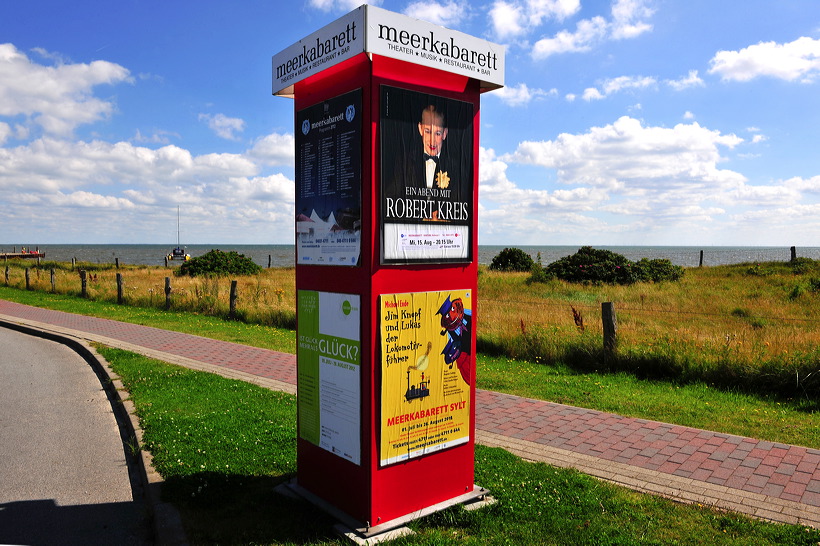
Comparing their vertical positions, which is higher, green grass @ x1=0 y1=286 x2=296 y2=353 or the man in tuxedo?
the man in tuxedo

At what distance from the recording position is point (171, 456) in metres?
5.55

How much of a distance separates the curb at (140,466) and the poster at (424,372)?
1.62 meters

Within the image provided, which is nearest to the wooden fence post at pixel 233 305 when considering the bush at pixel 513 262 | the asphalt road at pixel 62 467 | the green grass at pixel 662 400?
the green grass at pixel 662 400

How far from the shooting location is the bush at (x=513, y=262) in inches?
1383

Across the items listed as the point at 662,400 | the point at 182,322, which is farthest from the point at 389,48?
the point at 182,322

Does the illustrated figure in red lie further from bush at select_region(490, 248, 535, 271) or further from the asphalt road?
bush at select_region(490, 248, 535, 271)

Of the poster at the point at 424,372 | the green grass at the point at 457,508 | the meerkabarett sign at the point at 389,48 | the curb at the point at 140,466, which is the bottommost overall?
the curb at the point at 140,466

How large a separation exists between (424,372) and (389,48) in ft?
7.09

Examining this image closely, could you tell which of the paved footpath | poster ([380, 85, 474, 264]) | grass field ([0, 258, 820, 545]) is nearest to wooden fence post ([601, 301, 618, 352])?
grass field ([0, 258, 820, 545])

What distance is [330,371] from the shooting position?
4297mm

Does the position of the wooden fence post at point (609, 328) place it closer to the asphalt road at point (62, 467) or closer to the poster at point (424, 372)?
the poster at point (424, 372)

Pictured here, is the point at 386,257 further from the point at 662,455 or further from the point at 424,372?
the point at 662,455

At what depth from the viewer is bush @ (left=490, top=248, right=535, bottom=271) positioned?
115ft

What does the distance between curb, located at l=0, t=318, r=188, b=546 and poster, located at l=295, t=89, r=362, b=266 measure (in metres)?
2.09
